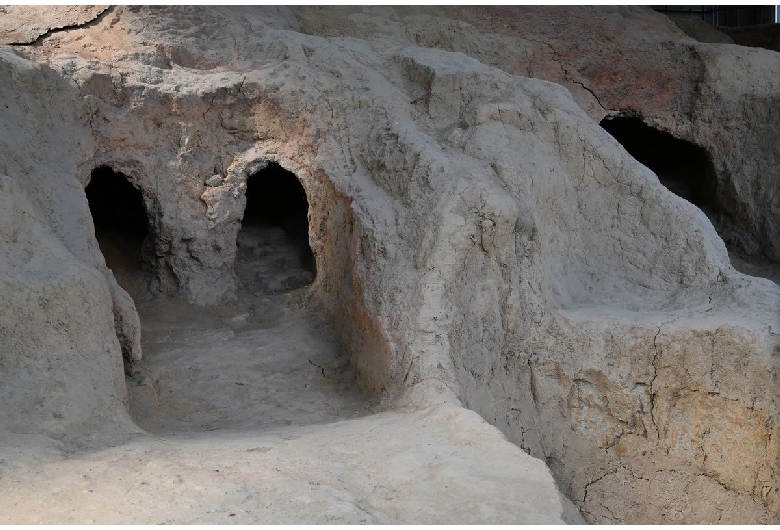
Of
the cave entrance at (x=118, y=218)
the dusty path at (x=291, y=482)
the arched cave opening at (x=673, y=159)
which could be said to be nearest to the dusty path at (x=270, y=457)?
the dusty path at (x=291, y=482)

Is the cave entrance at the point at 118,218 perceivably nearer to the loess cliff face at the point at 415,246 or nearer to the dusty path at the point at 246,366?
the loess cliff face at the point at 415,246

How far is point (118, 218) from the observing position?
753cm

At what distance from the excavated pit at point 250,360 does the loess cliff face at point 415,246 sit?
0.20m

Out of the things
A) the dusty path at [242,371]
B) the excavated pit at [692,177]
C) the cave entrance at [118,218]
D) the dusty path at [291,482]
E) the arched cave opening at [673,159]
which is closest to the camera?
the dusty path at [291,482]

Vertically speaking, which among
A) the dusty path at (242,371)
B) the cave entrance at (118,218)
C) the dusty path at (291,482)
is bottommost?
the dusty path at (242,371)

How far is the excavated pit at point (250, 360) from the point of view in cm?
575

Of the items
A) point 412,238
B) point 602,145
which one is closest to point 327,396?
point 412,238

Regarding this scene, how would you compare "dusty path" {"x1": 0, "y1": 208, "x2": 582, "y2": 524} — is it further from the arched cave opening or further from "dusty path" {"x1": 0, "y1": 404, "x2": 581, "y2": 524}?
the arched cave opening

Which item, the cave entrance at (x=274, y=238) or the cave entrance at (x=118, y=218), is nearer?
the cave entrance at (x=118, y=218)

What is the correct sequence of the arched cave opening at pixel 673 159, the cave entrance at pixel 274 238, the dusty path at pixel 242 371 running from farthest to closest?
the arched cave opening at pixel 673 159, the cave entrance at pixel 274 238, the dusty path at pixel 242 371

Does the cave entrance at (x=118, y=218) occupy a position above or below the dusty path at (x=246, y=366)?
above

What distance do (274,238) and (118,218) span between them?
1.38m

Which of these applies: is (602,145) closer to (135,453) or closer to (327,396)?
(327,396)

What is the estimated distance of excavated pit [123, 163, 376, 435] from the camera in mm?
5750
